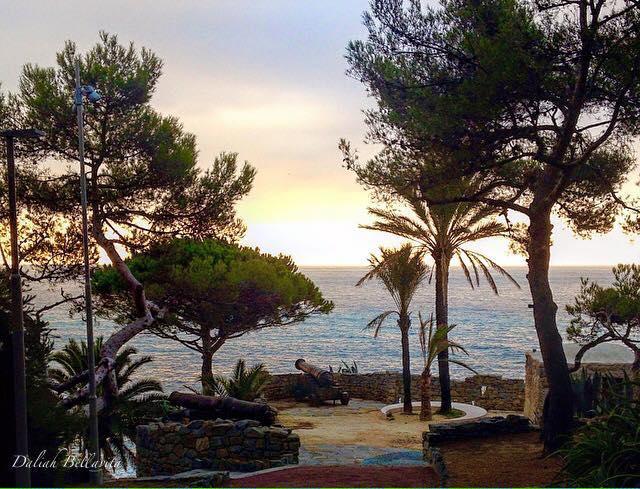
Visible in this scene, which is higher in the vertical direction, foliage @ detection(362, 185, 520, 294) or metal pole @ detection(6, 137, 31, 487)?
foliage @ detection(362, 185, 520, 294)

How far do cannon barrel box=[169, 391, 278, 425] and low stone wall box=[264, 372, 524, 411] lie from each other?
10297mm

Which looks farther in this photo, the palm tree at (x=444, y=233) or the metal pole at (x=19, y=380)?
the palm tree at (x=444, y=233)

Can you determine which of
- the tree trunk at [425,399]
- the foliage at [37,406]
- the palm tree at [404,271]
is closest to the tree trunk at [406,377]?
the palm tree at [404,271]

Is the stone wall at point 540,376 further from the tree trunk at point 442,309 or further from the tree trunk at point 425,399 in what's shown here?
the tree trunk at point 425,399

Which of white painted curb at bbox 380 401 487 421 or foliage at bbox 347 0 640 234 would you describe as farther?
white painted curb at bbox 380 401 487 421

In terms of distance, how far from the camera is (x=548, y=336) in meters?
14.1

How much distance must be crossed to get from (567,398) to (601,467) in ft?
18.6

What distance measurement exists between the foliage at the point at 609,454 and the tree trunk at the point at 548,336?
355cm

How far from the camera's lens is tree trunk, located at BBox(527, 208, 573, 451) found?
1399 centimetres

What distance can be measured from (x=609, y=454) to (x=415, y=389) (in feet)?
69.6

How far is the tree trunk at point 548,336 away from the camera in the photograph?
551 inches

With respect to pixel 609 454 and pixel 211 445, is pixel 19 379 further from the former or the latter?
pixel 609 454

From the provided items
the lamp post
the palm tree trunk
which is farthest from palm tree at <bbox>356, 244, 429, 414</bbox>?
the lamp post

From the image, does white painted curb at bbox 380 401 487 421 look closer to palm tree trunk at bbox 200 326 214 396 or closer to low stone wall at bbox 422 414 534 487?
palm tree trunk at bbox 200 326 214 396
